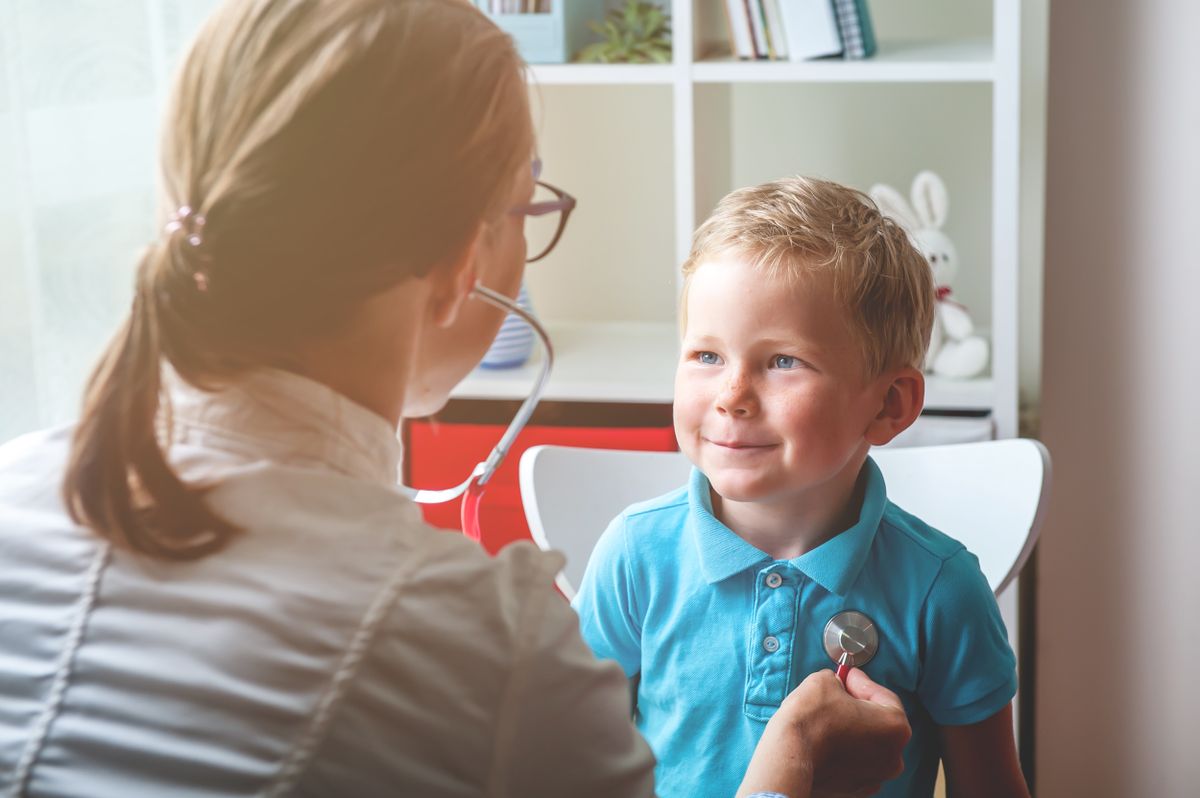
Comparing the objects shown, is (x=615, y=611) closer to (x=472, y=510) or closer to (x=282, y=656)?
(x=472, y=510)

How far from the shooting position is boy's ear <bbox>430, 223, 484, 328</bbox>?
2.33 feet

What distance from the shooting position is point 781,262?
1.00 meters

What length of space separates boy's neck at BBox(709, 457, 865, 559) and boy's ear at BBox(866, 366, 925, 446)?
40 millimetres

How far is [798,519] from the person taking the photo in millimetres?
1070

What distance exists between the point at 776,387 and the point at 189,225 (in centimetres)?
51

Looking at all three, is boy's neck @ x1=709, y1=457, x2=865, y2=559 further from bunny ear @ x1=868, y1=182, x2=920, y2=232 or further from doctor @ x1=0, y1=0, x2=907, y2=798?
bunny ear @ x1=868, y1=182, x2=920, y2=232

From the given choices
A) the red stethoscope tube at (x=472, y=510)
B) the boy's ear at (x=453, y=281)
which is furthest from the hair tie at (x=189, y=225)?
the red stethoscope tube at (x=472, y=510)

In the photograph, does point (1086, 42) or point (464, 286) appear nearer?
point (464, 286)

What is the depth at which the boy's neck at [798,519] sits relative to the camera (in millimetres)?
1068

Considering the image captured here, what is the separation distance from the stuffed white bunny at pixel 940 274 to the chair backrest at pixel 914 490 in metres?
0.47

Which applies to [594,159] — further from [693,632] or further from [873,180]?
[693,632]

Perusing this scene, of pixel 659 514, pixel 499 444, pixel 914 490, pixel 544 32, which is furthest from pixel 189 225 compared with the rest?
pixel 544 32

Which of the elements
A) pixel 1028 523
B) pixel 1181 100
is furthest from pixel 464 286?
pixel 1181 100

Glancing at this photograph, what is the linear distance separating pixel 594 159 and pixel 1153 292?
38.2 inches
